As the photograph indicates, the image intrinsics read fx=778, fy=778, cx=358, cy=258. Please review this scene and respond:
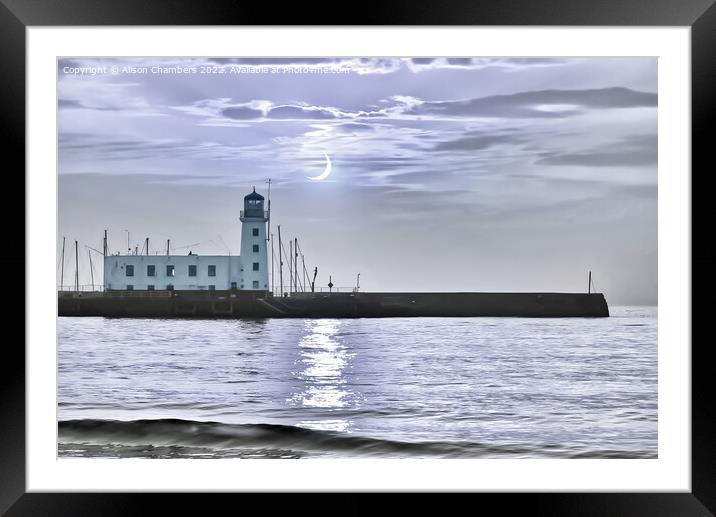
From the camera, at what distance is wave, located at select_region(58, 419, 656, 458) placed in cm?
514

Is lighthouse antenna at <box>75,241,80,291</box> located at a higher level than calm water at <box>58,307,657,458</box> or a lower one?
higher

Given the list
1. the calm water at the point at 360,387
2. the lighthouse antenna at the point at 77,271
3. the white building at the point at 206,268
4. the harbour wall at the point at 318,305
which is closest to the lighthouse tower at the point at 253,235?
the white building at the point at 206,268

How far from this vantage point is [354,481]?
249 cm

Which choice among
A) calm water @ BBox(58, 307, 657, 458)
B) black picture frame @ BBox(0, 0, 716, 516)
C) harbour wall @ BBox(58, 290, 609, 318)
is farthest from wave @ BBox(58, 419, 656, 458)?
harbour wall @ BBox(58, 290, 609, 318)

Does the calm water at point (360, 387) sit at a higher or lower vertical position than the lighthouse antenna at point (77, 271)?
lower

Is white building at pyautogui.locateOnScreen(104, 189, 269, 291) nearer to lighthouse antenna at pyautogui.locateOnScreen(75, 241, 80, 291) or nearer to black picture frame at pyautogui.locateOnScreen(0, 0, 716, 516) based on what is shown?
lighthouse antenna at pyautogui.locateOnScreen(75, 241, 80, 291)

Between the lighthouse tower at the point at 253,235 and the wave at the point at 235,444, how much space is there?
35.7 feet

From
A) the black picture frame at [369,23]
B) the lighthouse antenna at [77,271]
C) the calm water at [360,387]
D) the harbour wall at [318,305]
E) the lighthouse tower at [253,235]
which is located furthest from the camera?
the harbour wall at [318,305]

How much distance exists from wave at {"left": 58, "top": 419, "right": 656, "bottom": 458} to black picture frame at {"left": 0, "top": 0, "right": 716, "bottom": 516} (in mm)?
2197

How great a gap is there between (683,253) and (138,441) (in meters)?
4.22

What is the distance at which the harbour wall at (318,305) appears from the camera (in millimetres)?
19375

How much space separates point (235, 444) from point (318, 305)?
44.5 ft

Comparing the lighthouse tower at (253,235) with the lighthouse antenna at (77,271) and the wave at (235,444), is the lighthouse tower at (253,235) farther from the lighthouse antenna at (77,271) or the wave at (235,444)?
the wave at (235,444)

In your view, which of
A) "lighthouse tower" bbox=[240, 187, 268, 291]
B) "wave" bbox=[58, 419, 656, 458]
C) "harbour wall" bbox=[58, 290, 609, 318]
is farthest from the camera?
"harbour wall" bbox=[58, 290, 609, 318]
